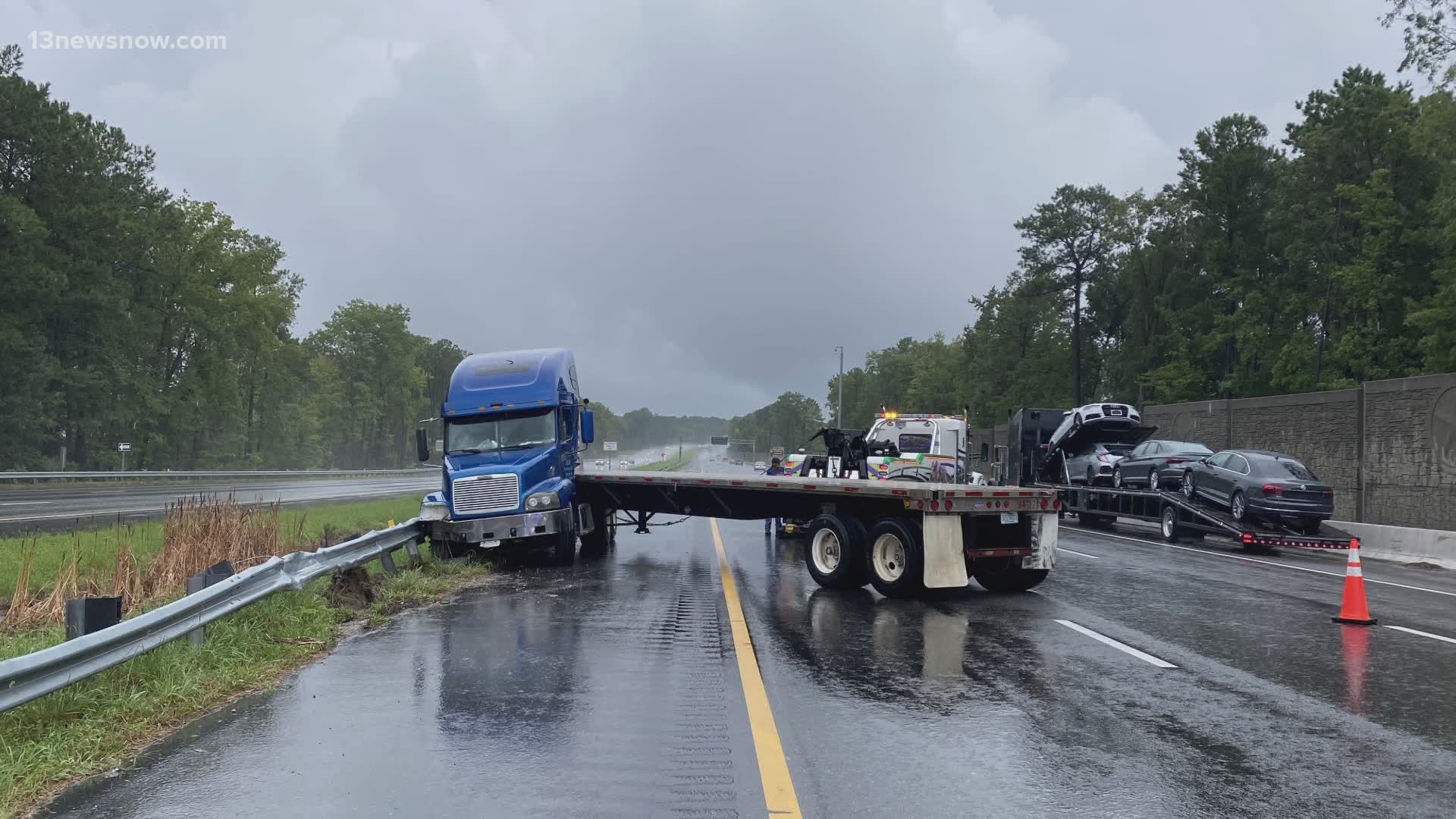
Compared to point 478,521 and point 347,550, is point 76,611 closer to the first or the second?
point 347,550

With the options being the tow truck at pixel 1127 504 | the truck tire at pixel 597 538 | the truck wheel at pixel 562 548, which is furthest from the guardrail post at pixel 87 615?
the tow truck at pixel 1127 504

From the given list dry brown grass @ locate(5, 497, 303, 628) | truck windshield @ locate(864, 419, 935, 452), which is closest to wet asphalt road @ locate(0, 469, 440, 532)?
dry brown grass @ locate(5, 497, 303, 628)

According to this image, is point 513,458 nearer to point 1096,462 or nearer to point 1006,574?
point 1006,574

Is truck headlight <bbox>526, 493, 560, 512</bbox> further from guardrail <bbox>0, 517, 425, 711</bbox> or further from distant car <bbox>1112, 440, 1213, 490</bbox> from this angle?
distant car <bbox>1112, 440, 1213, 490</bbox>

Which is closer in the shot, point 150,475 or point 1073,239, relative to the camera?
point 150,475

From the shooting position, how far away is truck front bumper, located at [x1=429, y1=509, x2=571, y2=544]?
49.4 feet

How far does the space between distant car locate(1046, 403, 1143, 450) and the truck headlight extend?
16.0 metres

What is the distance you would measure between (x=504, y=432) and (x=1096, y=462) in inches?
650

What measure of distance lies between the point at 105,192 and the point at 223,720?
55.2 meters

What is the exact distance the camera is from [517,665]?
26.4ft

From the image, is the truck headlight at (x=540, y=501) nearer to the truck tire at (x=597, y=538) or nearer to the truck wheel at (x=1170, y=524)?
the truck tire at (x=597, y=538)

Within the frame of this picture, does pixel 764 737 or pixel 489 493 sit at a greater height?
pixel 489 493

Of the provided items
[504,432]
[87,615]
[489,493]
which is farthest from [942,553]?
[87,615]

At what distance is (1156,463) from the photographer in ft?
78.9
